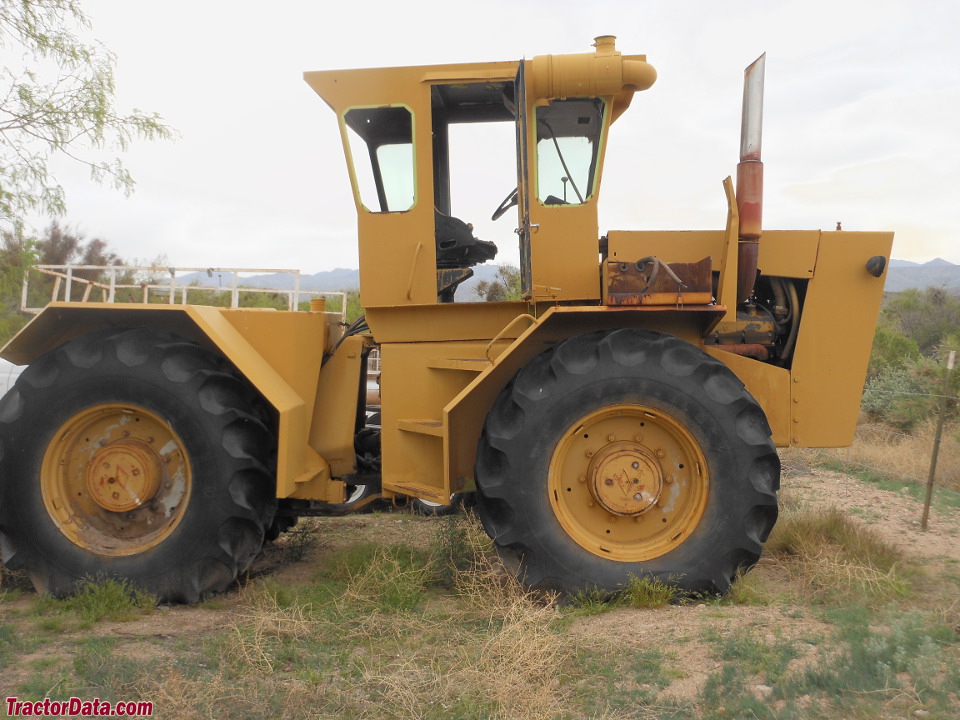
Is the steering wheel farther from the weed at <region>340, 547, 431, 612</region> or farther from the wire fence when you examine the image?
the wire fence

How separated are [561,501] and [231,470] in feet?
6.09

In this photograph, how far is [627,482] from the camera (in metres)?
4.48

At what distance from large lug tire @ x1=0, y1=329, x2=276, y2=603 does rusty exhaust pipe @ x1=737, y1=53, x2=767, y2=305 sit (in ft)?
10.0

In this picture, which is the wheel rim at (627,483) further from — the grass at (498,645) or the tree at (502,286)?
the tree at (502,286)


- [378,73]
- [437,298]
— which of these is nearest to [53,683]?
[437,298]

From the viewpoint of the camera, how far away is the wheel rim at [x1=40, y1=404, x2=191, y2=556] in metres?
4.65

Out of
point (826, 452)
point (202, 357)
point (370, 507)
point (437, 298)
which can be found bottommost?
point (826, 452)

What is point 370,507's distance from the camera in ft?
18.5

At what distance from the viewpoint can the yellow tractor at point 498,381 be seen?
4379mm

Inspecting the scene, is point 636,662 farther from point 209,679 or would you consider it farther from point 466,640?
point 209,679

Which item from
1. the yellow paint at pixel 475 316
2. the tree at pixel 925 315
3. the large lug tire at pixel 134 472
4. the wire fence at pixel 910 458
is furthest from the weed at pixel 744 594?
the tree at pixel 925 315

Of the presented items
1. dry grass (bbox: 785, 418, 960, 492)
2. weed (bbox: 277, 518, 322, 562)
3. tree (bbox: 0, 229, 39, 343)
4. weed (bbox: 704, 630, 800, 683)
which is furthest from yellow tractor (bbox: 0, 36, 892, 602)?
tree (bbox: 0, 229, 39, 343)

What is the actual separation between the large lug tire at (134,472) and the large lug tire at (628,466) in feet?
4.71

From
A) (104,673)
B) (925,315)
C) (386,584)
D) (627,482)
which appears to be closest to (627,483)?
(627,482)
